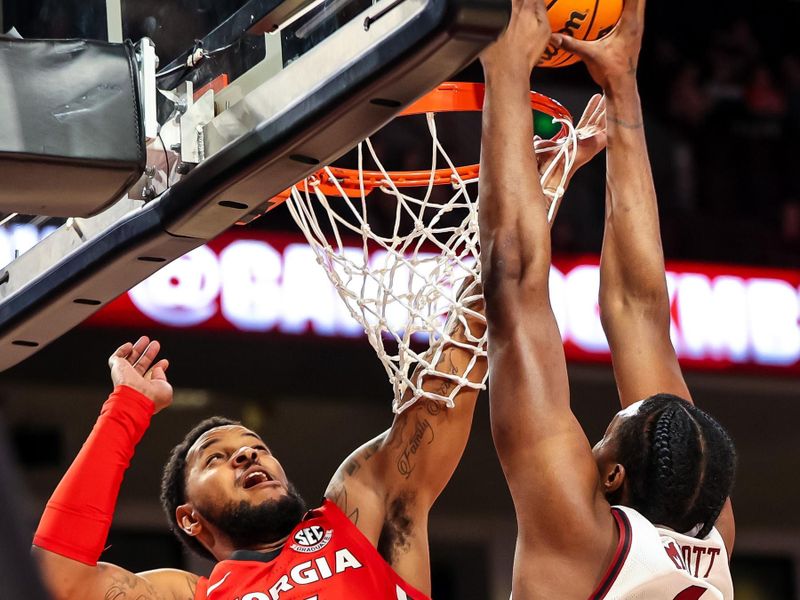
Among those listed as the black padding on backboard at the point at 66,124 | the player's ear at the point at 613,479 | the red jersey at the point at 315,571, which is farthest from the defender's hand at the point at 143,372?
the player's ear at the point at 613,479

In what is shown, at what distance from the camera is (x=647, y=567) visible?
1.94 meters

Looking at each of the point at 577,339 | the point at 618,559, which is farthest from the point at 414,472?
the point at 577,339

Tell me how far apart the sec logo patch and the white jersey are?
0.82 meters

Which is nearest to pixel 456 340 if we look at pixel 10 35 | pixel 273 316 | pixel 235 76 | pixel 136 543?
pixel 235 76

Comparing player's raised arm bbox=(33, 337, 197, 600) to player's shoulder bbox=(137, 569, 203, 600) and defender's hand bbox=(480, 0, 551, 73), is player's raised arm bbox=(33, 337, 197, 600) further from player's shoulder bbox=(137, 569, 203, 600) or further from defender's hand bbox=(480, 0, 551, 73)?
defender's hand bbox=(480, 0, 551, 73)

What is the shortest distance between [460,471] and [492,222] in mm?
6343

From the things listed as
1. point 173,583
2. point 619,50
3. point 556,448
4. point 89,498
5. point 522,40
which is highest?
point 522,40

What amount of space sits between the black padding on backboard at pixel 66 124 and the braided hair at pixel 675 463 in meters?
0.91

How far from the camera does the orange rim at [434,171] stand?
8.07 feet

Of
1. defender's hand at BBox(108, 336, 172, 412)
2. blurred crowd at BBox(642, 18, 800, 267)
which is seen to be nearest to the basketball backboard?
defender's hand at BBox(108, 336, 172, 412)

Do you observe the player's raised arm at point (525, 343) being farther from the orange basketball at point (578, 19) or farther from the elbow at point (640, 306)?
the elbow at point (640, 306)

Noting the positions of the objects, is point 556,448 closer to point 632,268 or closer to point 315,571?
point 632,268

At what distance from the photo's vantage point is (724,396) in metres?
7.52

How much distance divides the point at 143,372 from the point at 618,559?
1061 millimetres
